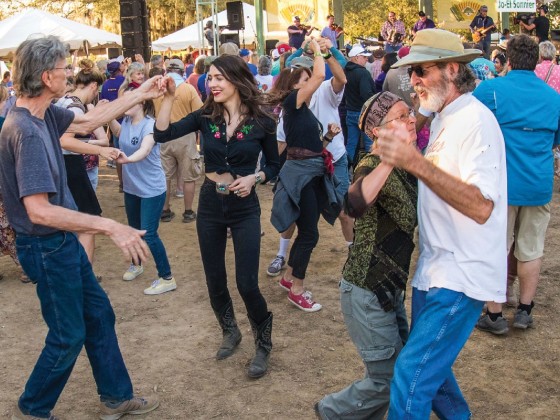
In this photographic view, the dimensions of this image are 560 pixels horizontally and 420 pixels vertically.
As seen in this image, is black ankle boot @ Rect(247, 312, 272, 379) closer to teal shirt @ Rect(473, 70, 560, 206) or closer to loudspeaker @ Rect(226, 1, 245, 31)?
teal shirt @ Rect(473, 70, 560, 206)

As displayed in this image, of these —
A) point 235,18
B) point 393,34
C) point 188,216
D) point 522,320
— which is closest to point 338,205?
point 522,320

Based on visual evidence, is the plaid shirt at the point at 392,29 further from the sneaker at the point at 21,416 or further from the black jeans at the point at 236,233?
the sneaker at the point at 21,416

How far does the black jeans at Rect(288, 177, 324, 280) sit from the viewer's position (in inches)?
231

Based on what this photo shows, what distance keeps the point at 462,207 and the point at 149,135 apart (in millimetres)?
3804

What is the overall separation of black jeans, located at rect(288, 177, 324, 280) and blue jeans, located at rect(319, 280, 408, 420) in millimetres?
2410

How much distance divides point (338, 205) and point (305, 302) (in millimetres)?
890

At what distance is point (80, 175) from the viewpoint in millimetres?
6203

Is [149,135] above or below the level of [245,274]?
above

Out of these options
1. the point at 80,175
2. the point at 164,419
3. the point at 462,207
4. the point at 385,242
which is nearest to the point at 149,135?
the point at 80,175

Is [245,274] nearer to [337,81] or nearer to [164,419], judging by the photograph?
[164,419]

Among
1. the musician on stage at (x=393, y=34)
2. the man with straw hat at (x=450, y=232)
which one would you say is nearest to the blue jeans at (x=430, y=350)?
the man with straw hat at (x=450, y=232)

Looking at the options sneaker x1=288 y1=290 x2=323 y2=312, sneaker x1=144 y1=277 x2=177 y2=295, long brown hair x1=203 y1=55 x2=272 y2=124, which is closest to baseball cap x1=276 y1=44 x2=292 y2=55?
sneaker x1=144 y1=277 x2=177 y2=295

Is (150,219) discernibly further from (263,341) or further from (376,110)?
(376,110)

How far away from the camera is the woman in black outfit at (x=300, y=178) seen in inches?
230
